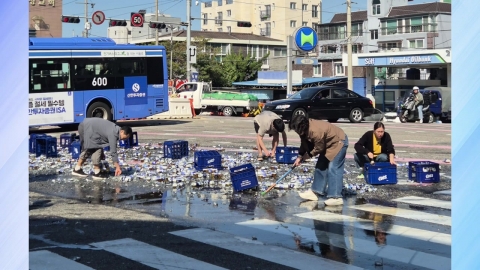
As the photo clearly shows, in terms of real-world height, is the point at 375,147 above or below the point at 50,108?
below

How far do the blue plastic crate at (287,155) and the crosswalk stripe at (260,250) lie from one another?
6.80m

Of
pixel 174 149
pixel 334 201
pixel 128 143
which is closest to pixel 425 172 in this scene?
pixel 334 201

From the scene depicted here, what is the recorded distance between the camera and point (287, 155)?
15.1 m

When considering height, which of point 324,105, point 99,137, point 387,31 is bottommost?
point 99,137

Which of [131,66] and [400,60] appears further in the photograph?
[400,60]

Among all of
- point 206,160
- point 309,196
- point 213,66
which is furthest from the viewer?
point 213,66

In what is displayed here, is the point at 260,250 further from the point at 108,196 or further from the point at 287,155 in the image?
the point at 287,155

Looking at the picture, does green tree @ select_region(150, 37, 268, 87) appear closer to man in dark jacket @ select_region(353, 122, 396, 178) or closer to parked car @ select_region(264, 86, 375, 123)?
parked car @ select_region(264, 86, 375, 123)

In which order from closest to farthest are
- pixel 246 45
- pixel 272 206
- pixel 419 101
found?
1. pixel 272 206
2. pixel 419 101
3. pixel 246 45

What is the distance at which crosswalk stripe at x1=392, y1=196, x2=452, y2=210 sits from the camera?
34.2 feet

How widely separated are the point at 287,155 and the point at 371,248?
7.58 m

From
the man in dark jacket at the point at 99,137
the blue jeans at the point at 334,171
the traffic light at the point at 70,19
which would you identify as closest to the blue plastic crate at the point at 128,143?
the man in dark jacket at the point at 99,137

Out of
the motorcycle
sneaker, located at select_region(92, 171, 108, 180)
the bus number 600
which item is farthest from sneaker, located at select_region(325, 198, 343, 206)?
the motorcycle
